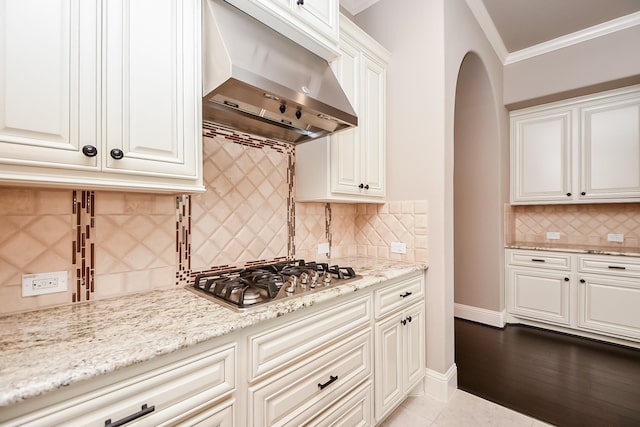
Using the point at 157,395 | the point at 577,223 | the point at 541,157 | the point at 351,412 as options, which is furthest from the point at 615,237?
the point at 157,395

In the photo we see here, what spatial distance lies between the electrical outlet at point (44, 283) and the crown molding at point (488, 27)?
3.39 m

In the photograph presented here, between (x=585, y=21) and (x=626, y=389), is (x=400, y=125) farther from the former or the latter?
(x=626, y=389)

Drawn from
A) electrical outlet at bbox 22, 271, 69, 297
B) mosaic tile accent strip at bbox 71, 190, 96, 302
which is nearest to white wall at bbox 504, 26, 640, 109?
mosaic tile accent strip at bbox 71, 190, 96, 302

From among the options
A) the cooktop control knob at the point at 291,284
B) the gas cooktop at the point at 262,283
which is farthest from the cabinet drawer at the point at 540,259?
the cooktop control knob at the point at 291,284

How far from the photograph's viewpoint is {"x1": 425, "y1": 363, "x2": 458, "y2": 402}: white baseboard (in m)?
2.03

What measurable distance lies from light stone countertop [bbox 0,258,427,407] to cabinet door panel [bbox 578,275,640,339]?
10.1ft

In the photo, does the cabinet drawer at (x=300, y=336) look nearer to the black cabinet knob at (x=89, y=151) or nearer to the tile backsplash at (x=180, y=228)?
the tile backsplash at (x=180, y=228)

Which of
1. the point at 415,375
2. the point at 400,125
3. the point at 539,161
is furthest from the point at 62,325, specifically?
the point at 539,161

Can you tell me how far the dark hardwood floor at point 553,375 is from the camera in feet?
6.18

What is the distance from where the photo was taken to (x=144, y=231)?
1.35 meters

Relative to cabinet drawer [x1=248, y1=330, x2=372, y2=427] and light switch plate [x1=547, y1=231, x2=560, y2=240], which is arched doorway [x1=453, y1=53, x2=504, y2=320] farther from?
cabinet drawer [x1=248, y1=330, x2=372, y2=427]

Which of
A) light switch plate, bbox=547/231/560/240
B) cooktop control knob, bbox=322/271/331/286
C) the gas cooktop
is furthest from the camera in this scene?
light switch plate, bbox=547/231/560/240

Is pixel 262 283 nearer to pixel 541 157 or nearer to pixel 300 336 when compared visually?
pixel 300 336

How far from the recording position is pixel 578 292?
2986 millimetres
